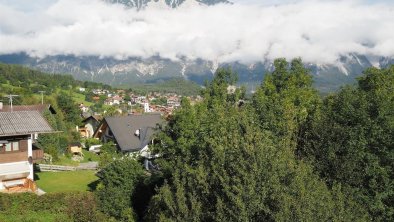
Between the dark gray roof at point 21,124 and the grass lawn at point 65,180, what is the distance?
17.6 feet

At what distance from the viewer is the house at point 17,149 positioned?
29984mm

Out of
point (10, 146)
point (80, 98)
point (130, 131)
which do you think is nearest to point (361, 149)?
point (10, 146)

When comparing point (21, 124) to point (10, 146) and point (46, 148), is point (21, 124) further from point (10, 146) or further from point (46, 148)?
point (46, 148)

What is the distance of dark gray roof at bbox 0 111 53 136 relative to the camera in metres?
29.9

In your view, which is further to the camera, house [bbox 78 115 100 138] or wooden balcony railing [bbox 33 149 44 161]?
house [bbox 78 115 100 138]

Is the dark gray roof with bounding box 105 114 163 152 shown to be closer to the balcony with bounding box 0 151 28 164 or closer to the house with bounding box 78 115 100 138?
the house with bounding box 78 115 100 138

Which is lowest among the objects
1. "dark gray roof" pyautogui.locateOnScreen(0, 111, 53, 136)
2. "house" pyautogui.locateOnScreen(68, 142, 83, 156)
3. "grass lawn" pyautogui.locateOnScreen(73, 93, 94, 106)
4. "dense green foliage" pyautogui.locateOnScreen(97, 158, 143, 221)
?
"grass lawn" pyautogui.locateOnScreen(73, 93, 94, 106)

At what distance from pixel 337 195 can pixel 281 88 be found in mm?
17014

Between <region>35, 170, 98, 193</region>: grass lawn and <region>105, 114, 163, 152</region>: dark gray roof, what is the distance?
12.8 metres

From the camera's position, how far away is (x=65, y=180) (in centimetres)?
3738

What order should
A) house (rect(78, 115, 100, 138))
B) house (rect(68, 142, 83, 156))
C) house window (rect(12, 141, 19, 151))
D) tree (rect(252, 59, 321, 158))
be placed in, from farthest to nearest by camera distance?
1. house (rect(78, 115, 100, 138))
2. house (rect(68, 142, 83, 156))
3. house window (rect(12, 141, 19, 151))
4. tree (rect(252, 59, 321, 158))

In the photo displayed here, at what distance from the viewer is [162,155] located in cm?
2734

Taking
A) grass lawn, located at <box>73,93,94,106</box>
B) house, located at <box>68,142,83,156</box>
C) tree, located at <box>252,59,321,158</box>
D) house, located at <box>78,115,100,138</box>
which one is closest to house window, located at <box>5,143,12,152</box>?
tree, located at <box>252,59,321,158</box>

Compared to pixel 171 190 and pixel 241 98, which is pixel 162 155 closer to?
pixel 171 190
